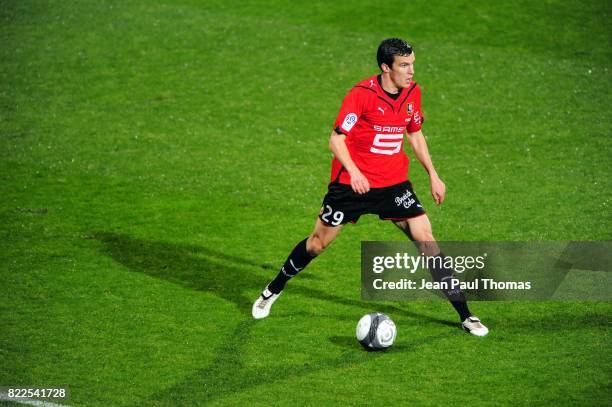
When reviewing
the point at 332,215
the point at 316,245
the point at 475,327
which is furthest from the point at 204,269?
the point at 475,327

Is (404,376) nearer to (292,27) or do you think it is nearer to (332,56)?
(332,56)

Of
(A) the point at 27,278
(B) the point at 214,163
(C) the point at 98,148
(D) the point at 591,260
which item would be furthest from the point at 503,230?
(C) the point at 98,148

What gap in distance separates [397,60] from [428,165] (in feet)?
3.47

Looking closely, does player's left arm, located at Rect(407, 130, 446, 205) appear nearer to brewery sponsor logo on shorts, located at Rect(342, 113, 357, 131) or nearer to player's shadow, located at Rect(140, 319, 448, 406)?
brewery sponsor logo on shorts, located at Rect(342, 113, 357, 131)

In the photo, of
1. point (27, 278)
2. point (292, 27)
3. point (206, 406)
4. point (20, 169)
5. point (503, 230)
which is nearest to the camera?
point (206, 406)

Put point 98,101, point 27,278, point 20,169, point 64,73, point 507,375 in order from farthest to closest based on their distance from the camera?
point 64,73 < point 98,101 < point 20,169 < point 27,278 < point 507,375

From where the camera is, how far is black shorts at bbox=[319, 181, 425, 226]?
8523 millimetres

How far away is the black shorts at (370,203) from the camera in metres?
8.52

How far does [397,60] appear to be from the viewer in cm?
824

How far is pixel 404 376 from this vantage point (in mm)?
7699

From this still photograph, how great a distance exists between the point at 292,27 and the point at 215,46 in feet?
6.08

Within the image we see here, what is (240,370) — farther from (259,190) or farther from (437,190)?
(259,190)

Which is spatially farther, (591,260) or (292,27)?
(292,27)

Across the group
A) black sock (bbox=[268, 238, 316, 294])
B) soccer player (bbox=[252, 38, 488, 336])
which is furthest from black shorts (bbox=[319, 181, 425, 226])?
black sock (bbox=[268, 238, 316, 294])
